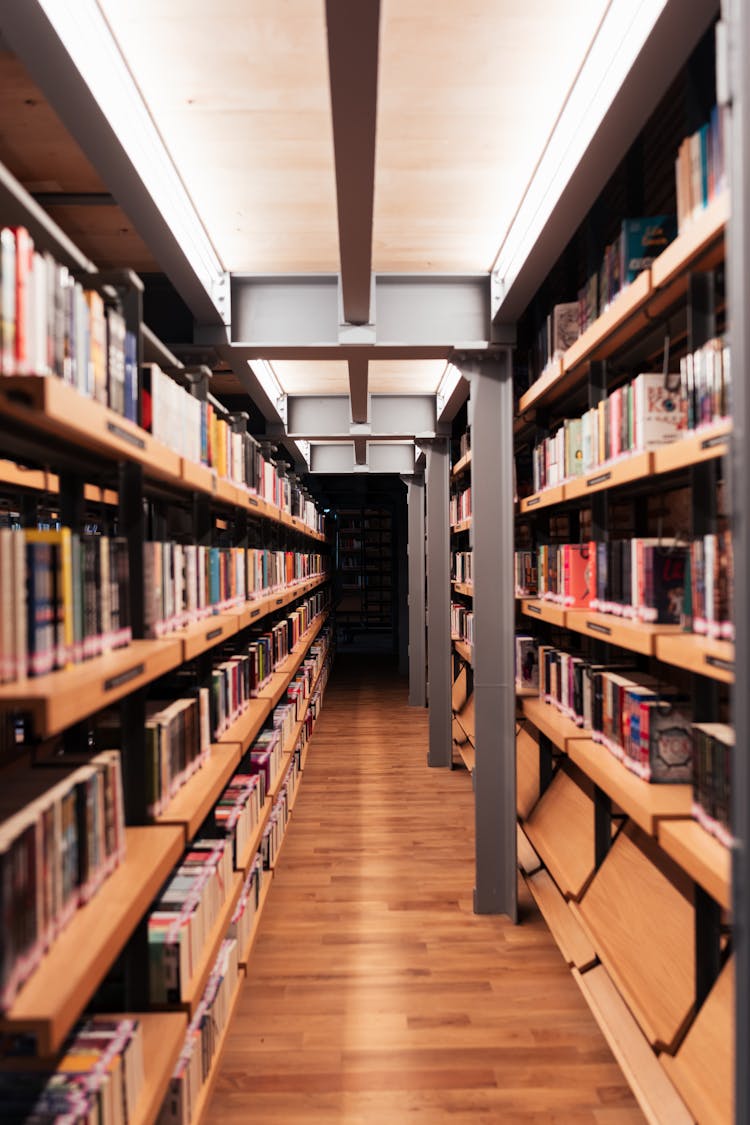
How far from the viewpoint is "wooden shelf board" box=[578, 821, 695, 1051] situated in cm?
185

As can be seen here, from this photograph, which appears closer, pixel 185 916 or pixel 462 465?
pixel 185 916

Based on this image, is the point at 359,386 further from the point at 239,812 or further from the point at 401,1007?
the point at 401,1007

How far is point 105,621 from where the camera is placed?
162 centimetres

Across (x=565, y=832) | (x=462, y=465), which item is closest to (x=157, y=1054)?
(x=565, y=832)

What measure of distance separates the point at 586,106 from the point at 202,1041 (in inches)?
103

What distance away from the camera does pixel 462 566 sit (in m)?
5.89

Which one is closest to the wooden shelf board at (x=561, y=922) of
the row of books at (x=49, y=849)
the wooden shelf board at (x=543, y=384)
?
the row of books at (x=49, y=849)

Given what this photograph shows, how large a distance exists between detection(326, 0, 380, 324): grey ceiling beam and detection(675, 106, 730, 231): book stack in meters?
0.71

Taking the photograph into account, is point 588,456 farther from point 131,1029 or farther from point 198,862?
point 131,1029

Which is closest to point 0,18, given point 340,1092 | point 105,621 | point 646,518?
point 105,621

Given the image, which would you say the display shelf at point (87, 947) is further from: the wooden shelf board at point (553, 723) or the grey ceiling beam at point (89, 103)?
the grey ceiling beam at point (89, 103)

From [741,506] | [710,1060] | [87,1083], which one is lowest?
[710,1060]

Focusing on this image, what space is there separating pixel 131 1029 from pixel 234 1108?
3.37 feet

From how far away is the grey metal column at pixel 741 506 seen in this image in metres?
1.06
